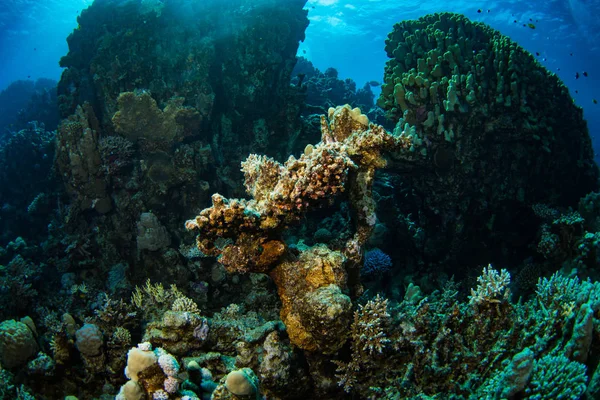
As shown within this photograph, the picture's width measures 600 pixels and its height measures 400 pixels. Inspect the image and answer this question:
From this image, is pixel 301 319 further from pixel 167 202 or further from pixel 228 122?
pixel 228 122

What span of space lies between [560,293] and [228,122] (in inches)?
305

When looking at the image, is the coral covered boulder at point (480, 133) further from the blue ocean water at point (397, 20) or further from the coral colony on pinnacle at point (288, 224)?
the blue ocean water at point (397, 20)

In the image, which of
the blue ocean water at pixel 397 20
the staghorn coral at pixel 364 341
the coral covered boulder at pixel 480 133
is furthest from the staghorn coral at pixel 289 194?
the blue ocean water at pixel 397 20

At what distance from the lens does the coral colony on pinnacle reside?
3.17 m

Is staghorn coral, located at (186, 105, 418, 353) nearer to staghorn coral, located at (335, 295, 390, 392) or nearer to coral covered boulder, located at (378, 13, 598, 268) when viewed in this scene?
staghorn coral, located at (335, 295, 390, 392)

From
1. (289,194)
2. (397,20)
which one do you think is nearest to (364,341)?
(289,194)

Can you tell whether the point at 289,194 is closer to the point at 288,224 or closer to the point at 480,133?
the point at 288,224

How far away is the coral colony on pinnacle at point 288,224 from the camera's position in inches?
125

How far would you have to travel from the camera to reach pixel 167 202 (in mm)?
7590

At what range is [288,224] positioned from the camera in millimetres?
3512

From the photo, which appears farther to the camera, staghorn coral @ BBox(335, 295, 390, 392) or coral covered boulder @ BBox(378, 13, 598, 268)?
coral covered boulder @ BBox(378, 13, 598, 268)

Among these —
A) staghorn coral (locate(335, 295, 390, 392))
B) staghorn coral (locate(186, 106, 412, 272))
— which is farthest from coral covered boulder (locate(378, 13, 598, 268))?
staghorn coral (locate(335, 295, 390, 392))

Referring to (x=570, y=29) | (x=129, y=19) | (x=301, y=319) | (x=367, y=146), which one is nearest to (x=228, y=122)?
(x=129, y=19)

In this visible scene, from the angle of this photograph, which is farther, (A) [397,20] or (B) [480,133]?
(A) [397,20]
